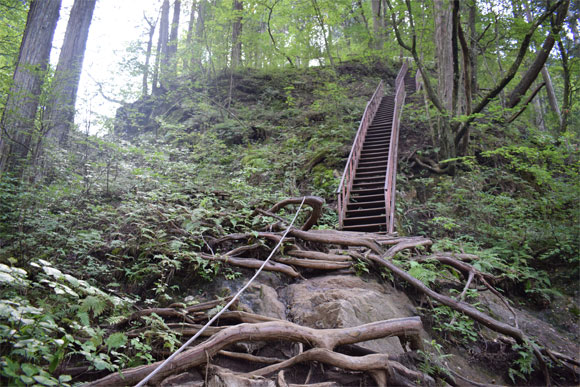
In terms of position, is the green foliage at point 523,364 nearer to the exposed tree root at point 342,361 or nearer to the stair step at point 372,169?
the exposed tree root at point 342,361

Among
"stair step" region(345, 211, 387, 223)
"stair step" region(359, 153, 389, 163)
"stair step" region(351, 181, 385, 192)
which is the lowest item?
"stair step" region(345, 211, 387, 223)

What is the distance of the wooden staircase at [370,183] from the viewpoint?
8.15 m

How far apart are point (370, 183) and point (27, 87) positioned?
28.5ft

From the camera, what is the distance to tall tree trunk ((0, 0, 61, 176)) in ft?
20.5

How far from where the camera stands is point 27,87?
727 cm

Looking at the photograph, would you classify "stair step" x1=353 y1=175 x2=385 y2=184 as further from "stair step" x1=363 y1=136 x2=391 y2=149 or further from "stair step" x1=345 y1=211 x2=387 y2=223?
"stair step" x1=363 y1=136 x2=391 y2=149

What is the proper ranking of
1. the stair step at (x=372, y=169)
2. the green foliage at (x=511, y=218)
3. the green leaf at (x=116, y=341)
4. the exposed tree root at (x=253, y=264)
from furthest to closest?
the stair step at (x=372, y=169), the green foliage at (x=511, y=218), the exposed tree root at (x=253, y=264), the green leaf at (x=116, y=341)

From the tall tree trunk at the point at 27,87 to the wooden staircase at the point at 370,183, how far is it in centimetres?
684

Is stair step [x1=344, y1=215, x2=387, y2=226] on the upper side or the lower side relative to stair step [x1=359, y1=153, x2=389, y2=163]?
lower

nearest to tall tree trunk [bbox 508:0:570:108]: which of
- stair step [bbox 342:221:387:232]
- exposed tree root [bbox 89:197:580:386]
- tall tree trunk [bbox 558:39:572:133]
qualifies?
tall tree trunk [bbox 558:39:572:133]

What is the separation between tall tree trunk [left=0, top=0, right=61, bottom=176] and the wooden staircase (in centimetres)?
684

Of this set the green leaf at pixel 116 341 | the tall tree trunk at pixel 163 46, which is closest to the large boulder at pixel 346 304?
the green leaf at pixel 116 341

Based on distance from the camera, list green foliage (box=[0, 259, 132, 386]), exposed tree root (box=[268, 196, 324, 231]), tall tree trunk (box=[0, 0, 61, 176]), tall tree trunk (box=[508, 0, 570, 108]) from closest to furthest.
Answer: green foliage (box=[0, 259, 132, 386])
exposed tree root (box=[268, 196, 324, 231])
tall tree trunk (box=[0, 0, 61, 176])
tall tree trunk (box=[508, 0, 570, 108])

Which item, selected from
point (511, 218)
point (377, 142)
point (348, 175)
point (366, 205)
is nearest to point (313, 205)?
point (366, 205)
